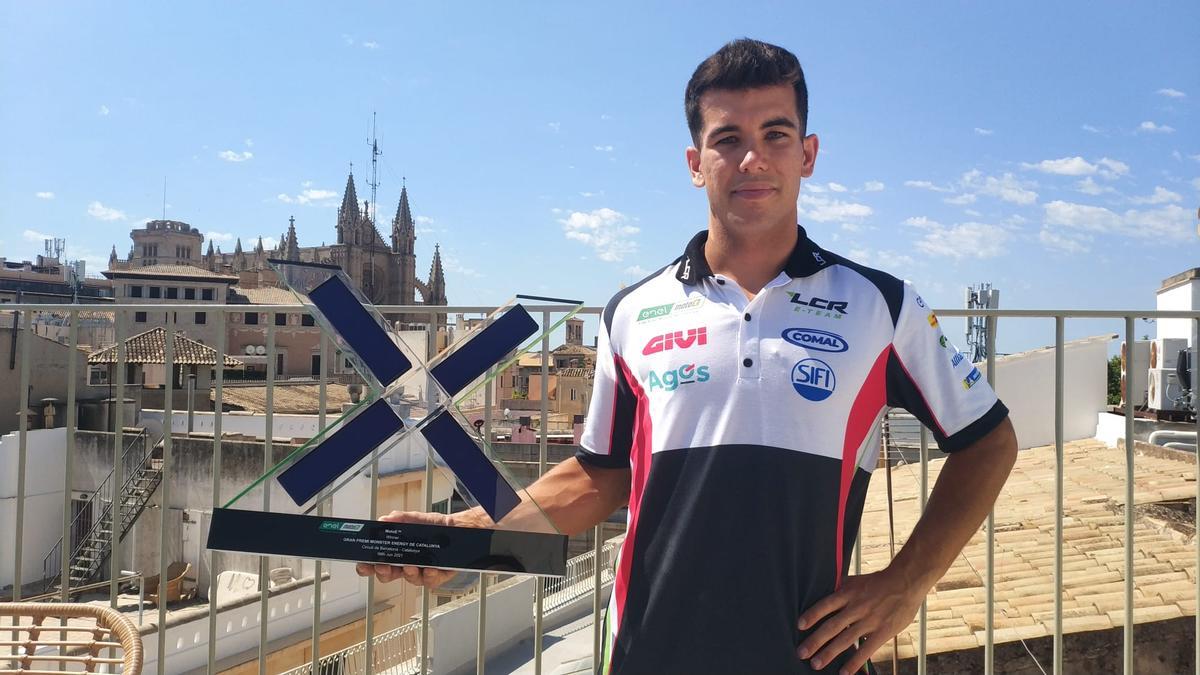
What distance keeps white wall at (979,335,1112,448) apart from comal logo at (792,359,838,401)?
Result: 6729mm

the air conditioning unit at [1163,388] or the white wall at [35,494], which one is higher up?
the air conditioning unit at [1163,388]

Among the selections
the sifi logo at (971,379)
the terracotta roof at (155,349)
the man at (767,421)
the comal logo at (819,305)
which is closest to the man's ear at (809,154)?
the man at (767,421)

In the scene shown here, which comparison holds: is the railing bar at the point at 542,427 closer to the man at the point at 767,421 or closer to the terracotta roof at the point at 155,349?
the man at the point at 767,421

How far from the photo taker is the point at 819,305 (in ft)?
5.93

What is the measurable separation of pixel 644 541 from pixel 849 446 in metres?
0.48

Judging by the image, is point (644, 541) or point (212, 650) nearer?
point (644, 541)

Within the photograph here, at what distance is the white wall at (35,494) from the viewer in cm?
587

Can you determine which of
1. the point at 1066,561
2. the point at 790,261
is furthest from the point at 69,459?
the point at 1066,561

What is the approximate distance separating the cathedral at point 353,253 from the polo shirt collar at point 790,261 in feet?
333

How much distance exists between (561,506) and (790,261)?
2.66 ft

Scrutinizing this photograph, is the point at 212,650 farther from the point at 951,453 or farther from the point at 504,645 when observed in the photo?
the point at 951,453

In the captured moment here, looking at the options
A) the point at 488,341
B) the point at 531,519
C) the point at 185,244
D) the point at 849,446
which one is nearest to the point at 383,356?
the point at 488,341

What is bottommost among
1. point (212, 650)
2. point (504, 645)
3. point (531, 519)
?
point (504, 645)

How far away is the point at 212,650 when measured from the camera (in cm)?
307
